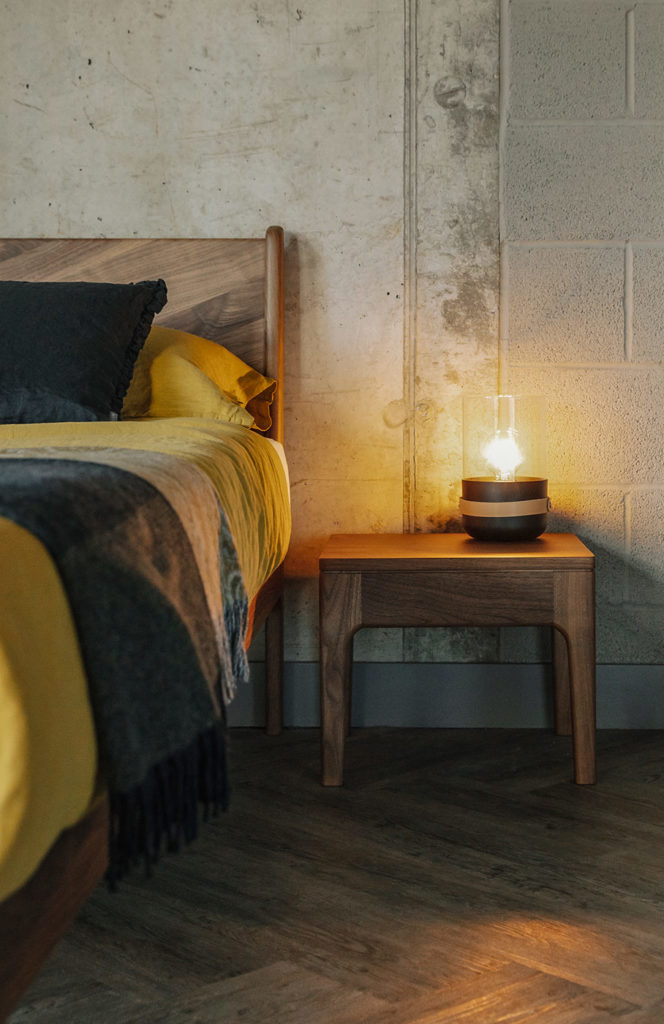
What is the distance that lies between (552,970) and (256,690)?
1.30m

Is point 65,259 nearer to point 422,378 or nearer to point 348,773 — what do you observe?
point 422,378

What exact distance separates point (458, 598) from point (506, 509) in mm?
266

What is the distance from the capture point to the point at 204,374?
6.90 ft

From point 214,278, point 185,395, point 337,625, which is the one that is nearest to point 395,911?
point 337,625

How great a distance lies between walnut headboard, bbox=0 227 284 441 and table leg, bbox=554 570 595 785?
80 centimetres

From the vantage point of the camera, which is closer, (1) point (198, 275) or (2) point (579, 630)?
(2) point (579, 630)

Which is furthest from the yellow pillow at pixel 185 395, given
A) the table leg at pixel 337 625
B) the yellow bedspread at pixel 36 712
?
the yellow bedspread at pixel 36 712

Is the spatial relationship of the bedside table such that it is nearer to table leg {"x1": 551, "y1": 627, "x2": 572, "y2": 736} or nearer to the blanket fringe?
table leg {"x1": 551, "y1": 627, "x2": 572, "y2": 736}

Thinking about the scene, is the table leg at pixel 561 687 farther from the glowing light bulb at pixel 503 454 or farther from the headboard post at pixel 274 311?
the headboard post at pixel 274 311

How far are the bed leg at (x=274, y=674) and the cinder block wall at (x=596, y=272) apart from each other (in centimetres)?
74

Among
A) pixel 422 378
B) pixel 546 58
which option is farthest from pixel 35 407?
pixel 546 58

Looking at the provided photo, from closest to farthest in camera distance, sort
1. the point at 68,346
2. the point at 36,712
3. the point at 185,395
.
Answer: the point at 36,712 → the point at 68,346 → the point at 185,395

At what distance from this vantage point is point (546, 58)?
234 cm

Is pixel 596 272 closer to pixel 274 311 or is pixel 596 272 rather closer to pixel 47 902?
pixel 274 311
